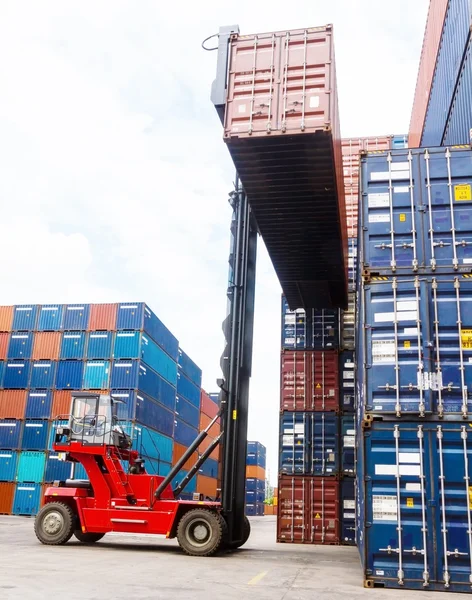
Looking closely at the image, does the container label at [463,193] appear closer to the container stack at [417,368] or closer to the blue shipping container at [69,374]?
the container stack at [417,368]

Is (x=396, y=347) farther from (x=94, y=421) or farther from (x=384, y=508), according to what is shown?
(x=94, y=421)

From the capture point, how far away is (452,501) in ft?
27.8

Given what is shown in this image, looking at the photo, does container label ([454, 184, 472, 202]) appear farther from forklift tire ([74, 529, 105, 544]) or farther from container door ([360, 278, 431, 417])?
forklift tire ([74, 529, 105, 544])

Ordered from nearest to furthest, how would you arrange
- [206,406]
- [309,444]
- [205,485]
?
[309,444], [205,485], [206,406]

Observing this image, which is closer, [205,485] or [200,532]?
[200,532]

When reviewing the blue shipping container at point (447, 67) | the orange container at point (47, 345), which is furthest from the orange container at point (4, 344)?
the blue shipping container at point (447, 67)

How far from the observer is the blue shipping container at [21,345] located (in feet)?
90.2

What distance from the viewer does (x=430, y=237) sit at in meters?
9.72

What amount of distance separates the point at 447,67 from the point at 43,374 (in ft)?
66.6

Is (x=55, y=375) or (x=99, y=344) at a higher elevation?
(x=99, y=344)

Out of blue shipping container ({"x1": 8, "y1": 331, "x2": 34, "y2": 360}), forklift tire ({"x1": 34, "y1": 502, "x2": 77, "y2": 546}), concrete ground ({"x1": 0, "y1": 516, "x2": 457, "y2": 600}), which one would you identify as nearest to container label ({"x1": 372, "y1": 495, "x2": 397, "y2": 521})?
concrete ground ({"x1": 0, "y1": 516, "x2": 457, "y2": 600})

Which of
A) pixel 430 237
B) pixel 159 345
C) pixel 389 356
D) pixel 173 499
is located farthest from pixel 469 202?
pixel 159 345

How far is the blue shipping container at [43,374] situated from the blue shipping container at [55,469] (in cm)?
305

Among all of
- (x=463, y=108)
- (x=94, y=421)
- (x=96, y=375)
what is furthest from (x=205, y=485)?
(x=463, y=108)
